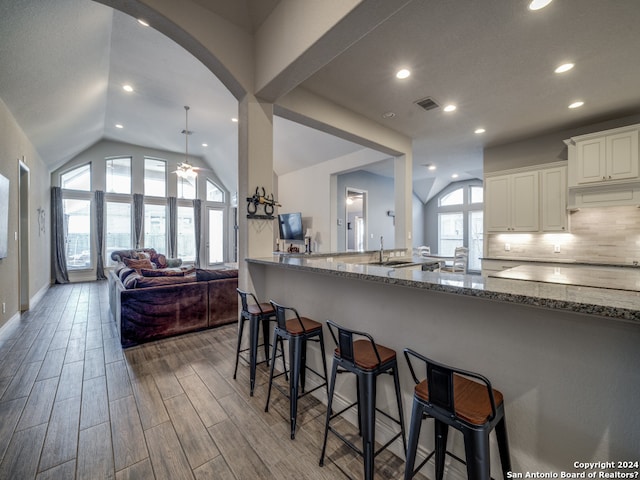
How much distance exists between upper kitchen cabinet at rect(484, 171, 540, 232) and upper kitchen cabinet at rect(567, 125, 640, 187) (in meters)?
0.59

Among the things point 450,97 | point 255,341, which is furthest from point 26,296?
point 450,97

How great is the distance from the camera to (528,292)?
39.1 inches

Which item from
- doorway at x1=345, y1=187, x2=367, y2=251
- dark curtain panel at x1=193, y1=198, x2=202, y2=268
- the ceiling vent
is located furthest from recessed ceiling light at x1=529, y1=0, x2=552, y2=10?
dark curtain panel at x1=193, y1=198, x2=202, y2=268

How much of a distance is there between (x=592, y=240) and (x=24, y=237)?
9194 mm

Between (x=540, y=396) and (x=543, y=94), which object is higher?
(x=543, y=94)

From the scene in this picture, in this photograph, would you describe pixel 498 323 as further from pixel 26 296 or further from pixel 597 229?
pixel 26 296

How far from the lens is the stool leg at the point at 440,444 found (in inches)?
50.4

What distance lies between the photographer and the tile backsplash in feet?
12.2

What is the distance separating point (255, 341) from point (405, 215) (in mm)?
3257

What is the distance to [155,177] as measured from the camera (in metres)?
8.44

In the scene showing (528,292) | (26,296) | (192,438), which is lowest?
(192,438)

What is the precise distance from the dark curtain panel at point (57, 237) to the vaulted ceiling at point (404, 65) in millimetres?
1695

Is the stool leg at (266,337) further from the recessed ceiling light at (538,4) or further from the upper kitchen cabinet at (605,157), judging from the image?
the upper kitchen cabinet at (605,157)

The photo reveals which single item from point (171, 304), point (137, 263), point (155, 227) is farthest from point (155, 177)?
point (171, 304)
